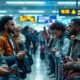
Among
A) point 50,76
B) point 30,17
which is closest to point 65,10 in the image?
point 30,17

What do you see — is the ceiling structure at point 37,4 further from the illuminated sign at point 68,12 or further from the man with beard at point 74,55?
the man with beard at point 74,55

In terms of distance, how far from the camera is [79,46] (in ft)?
17.5

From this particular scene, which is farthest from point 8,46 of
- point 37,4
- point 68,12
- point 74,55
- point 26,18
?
point 26,18

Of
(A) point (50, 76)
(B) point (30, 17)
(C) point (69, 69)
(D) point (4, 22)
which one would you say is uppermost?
(D) point (4, 22)

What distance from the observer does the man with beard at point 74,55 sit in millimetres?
4426

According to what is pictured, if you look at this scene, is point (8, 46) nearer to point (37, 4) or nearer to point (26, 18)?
point (37, 4)

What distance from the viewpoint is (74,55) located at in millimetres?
5383

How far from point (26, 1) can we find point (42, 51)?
9.50 meters

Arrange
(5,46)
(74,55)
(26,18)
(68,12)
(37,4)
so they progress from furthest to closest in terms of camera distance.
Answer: (26,18), (37,4), (68,12), (74,55), (5,46)

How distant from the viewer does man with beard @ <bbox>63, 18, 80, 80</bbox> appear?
443cm

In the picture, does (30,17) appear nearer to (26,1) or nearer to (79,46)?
(26,1)

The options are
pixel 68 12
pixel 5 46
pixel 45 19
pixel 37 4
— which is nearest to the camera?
pixel 5 46

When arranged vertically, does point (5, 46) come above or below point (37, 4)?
above

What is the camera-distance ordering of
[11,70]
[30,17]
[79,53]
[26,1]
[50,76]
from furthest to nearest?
[30,17] → [26,1] → [50,76] → [79,53] → [11,70]
